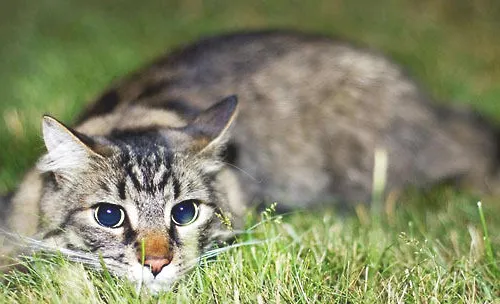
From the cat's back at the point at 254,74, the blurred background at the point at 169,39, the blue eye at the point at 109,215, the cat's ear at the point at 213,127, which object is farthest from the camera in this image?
the blurred background at the point at 169,39

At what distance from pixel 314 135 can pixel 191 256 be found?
1.44 m

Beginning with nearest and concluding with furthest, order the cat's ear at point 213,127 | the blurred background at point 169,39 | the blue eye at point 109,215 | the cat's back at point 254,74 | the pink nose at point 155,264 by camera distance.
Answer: the pink nose at point 155,264 → the blue eye at point 109,215 → the cat's ear at point 213,127 → the cat's back at point 254,74 → the blurred background at point 169,39

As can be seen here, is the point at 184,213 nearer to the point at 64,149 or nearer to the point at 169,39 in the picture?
the point at 64,149

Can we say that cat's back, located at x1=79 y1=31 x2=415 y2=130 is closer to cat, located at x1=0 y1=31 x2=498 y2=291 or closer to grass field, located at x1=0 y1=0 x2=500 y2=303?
cat, located at x1=0 y1=31 x2=498 y2=291

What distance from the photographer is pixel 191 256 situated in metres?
2.51

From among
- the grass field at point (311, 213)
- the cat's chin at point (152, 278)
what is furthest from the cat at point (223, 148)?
the grass field at point (311, 213)

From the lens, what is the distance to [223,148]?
2863 millimetres

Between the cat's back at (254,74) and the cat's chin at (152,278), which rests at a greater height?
the cat's back at (254,74)

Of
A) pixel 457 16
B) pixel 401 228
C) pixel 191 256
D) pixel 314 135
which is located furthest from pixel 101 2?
pixel 191 256

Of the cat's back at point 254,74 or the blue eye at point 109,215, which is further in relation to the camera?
the cat's back at point 254,74

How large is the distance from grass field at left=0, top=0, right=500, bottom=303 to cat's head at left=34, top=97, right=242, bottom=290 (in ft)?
0.28

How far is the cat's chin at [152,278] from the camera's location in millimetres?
2375

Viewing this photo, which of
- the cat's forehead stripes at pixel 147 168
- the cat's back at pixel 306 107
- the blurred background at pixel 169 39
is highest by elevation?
the cat's forehead stripes at pixel 147 168

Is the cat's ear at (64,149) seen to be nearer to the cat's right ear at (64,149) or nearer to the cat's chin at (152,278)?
the cat's right ear at (64,149)
